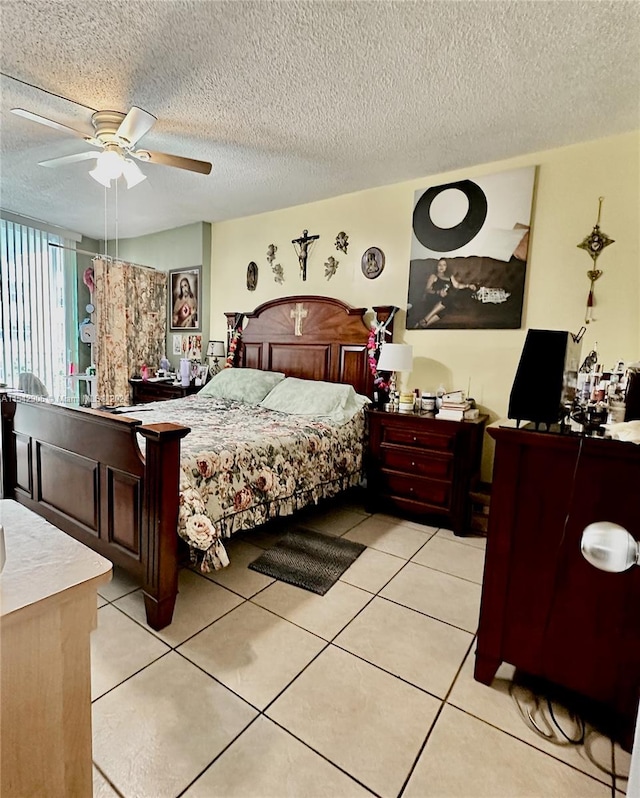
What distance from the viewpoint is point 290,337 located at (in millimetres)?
3947

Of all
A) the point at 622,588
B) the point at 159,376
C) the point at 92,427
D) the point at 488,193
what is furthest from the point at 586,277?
the point at 159,376

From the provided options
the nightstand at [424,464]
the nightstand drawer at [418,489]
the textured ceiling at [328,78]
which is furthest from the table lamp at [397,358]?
the textured ceiling at [328,78]

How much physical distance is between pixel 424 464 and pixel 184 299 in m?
3.52

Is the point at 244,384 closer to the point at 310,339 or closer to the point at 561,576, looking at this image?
the point at 310,339

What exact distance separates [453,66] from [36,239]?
4945mm

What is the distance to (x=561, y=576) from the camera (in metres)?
1.32

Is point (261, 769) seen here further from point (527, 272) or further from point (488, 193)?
point (488, 193)

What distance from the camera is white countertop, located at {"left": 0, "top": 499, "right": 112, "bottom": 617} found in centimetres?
54

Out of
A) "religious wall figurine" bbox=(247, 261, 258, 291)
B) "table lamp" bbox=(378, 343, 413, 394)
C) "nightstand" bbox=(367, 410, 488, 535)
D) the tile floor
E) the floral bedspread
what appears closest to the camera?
the tile floor

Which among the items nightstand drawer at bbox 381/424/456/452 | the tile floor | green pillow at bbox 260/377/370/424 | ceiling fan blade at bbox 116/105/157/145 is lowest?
the tile floor

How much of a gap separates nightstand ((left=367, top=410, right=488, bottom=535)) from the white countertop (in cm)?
245

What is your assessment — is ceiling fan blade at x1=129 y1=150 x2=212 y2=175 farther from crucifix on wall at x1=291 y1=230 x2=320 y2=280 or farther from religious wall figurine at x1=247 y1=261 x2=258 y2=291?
religious wall figurine at x1=247 y1=261 x2=258 y2=291

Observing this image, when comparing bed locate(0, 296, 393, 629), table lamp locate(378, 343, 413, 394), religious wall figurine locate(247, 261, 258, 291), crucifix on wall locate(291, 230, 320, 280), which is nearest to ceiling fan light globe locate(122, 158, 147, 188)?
bed locate(0, 296, 393, 629)

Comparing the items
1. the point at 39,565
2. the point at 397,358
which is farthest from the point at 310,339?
the point at 39,565
